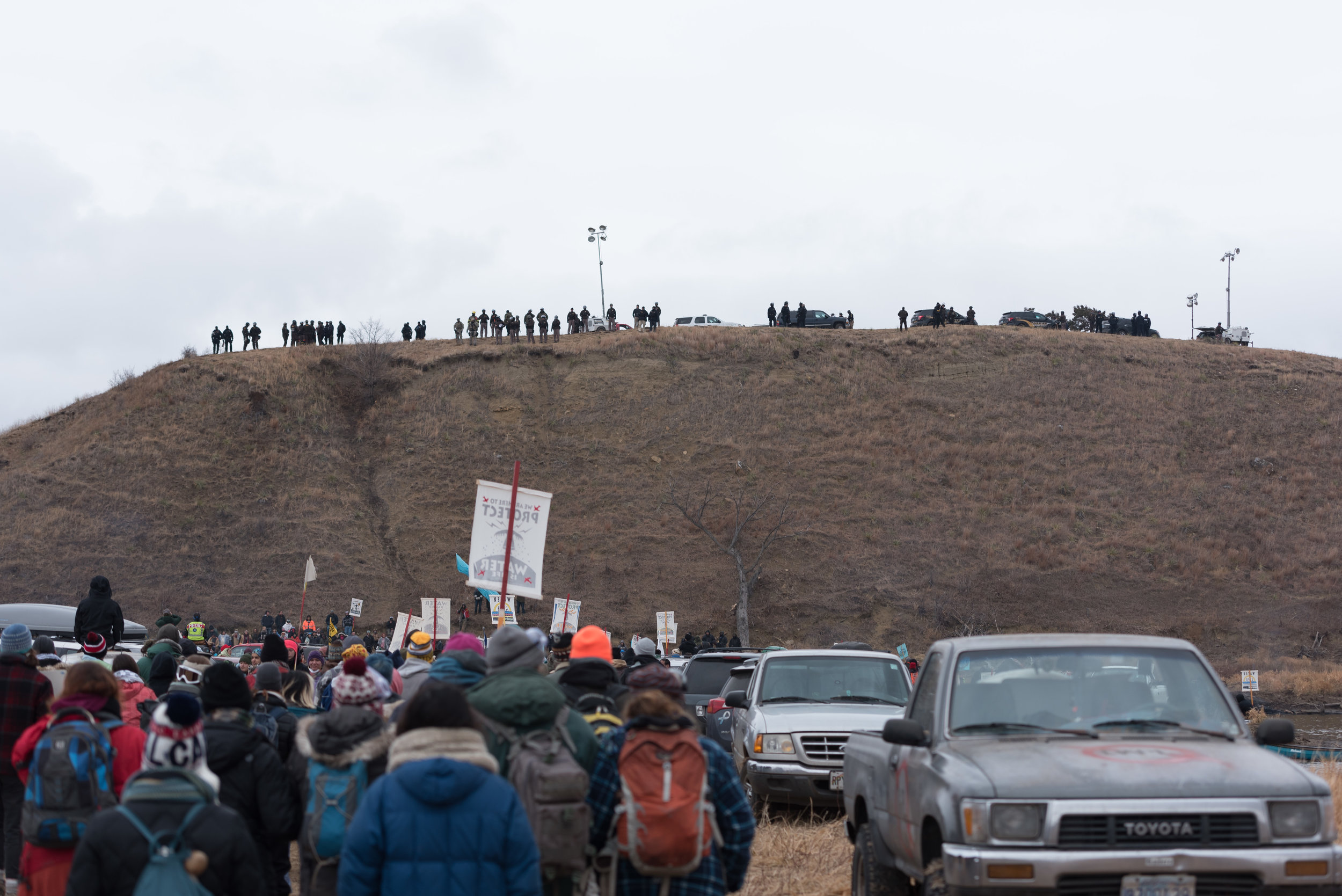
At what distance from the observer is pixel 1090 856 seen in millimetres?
5785

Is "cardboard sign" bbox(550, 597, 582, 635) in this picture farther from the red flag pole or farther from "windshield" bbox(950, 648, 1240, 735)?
"windshield" bbox(950, 648, 1240, 735)

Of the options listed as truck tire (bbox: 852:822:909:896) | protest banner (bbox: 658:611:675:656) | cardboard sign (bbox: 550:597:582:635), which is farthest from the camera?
protest banner (bbox: 658:611:675:656)

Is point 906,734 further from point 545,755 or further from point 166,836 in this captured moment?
point 166,836

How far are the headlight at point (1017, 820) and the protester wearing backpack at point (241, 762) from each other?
3.35 m

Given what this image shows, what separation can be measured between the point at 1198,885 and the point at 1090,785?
0.63m

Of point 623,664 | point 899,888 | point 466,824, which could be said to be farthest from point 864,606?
point 466,824

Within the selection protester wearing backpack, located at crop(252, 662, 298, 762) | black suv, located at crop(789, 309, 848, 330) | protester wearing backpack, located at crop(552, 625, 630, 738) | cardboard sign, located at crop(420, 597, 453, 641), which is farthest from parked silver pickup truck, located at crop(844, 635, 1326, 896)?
black suv, located at crop(789, 309, 848, 330)

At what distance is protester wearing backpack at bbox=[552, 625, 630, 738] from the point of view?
20.7ft

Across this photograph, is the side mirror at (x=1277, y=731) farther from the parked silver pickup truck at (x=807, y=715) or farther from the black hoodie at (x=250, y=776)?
the parked silver pickup truck at (x=807, y=715)

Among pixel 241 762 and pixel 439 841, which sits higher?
pixel 439 841

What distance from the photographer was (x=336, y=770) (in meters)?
6.00

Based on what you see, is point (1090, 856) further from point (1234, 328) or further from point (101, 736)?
point (1234, 328)

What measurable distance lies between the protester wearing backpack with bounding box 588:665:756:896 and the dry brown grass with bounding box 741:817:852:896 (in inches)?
138

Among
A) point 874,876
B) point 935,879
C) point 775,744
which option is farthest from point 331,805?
point 775,744
